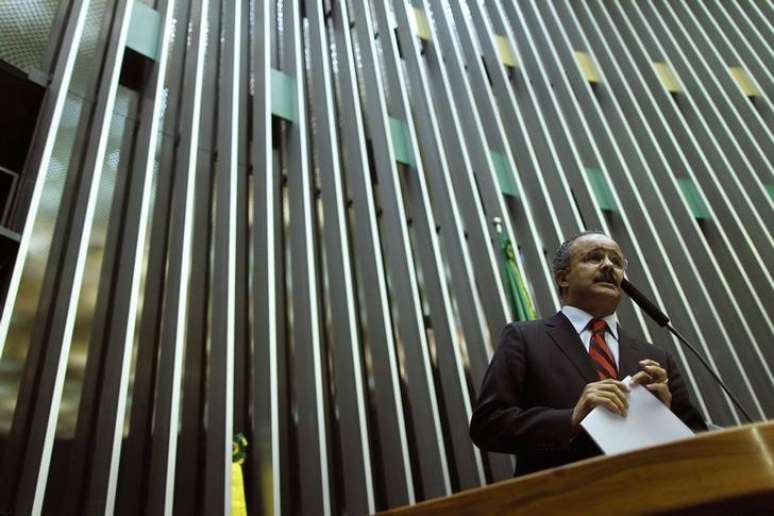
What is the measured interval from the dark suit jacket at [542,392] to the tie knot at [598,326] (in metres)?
0.06

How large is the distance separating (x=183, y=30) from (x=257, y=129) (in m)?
0.70

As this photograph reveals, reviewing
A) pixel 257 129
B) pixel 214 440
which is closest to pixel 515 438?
pixel 214 440

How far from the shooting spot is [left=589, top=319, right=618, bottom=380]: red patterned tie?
1562 millimetres

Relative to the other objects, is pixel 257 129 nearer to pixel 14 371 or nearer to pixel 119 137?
pixel 119 137

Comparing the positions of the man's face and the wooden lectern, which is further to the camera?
the man's face

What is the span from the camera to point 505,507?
29.5 inches

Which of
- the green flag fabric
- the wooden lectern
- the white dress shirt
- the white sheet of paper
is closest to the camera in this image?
the wooden lectern

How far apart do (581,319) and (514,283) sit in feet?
4.26

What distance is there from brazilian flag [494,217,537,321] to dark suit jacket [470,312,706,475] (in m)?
1.07

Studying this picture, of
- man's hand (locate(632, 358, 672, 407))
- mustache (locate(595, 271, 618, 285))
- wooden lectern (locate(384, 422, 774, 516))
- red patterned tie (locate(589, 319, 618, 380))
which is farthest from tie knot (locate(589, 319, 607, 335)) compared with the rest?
wooden lectern (locate(384, 422, 774, 516))

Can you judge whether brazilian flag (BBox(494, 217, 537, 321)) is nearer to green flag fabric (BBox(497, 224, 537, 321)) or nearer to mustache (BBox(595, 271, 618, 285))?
green flag fabric (BBox(497, 224, 537, 321))

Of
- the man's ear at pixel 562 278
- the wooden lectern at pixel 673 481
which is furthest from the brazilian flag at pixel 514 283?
the wooden lectern at pixel 673 481

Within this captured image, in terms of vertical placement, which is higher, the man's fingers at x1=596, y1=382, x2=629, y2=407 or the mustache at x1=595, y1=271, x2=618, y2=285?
the mustache at x1=595, y1=271, x2=618, y2=285

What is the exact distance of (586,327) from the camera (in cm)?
169
